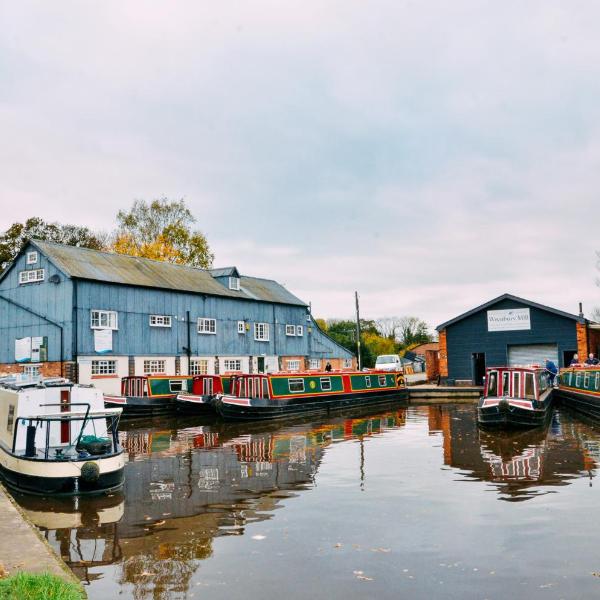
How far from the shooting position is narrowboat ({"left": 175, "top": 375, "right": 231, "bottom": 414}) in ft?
101

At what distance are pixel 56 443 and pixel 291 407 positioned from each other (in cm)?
1572

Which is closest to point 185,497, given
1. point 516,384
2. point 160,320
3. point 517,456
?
point 517,456

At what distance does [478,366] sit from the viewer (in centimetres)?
3997

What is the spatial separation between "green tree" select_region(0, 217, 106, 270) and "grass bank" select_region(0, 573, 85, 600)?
148ft

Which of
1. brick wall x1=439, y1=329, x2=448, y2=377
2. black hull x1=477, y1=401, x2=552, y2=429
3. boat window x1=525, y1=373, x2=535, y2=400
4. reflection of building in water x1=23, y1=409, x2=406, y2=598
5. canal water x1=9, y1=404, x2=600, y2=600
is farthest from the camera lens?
brick wall x1=439, y1=329, x2=448, y2=377

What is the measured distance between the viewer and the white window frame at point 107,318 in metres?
33.3

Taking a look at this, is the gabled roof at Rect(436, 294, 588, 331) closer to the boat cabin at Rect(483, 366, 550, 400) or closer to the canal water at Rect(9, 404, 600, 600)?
the boat cabin at Rect(483, 366, 550, 400)

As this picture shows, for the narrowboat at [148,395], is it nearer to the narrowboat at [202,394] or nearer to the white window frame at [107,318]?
the narrowboat at [202,394]

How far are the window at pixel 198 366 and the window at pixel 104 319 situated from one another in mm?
6183

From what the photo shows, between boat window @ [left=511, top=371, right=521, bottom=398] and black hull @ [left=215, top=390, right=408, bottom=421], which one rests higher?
boat window @ [left=511, top=371, right=521, bottom=398]

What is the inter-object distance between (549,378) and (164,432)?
2135cm

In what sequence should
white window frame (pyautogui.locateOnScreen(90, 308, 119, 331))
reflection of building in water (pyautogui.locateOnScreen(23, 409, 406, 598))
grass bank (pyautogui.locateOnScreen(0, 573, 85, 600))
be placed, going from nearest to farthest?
1. grass bank (pyautogui.locateOnScreen(0, 573, 85, 600))
2. reflection of building in water (pyautogui.locateOnScreen(23, 409, 406, 598))
3. white window frame (pyautogui.locateOnScreen(90, 308, 119, 331))

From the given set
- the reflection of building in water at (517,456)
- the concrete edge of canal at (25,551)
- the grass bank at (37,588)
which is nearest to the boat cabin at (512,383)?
the reflection of building in water at (517,456)

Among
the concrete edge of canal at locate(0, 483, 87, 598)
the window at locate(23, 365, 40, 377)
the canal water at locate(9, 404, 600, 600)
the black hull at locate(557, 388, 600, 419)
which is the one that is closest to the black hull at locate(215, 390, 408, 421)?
the canal water at locate(9, 404, 600, 600)
